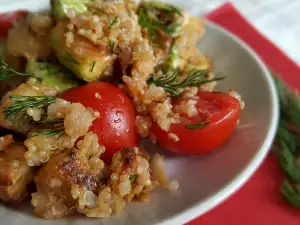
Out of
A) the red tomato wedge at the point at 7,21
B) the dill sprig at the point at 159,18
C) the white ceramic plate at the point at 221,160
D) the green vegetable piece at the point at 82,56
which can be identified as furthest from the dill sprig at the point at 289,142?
the red tomato wedge at the point at 7,21

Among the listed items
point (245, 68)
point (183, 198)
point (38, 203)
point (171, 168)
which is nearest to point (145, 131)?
point (171, 168)

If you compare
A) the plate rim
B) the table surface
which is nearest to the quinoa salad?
the plate rim

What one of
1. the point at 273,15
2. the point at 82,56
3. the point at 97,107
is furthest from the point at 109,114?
the point at 273,15

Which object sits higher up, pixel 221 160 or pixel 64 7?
pixel 64 7

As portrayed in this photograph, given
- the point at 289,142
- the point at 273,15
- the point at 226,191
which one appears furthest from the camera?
the point at 273,15

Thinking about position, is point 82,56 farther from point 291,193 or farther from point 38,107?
point 291,193

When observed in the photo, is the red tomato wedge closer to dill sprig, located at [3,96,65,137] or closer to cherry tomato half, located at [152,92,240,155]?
dill sprig, located at [3,96,65,137]

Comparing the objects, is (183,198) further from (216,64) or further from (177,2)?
(177,2)

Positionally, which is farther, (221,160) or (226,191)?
(221,160)
